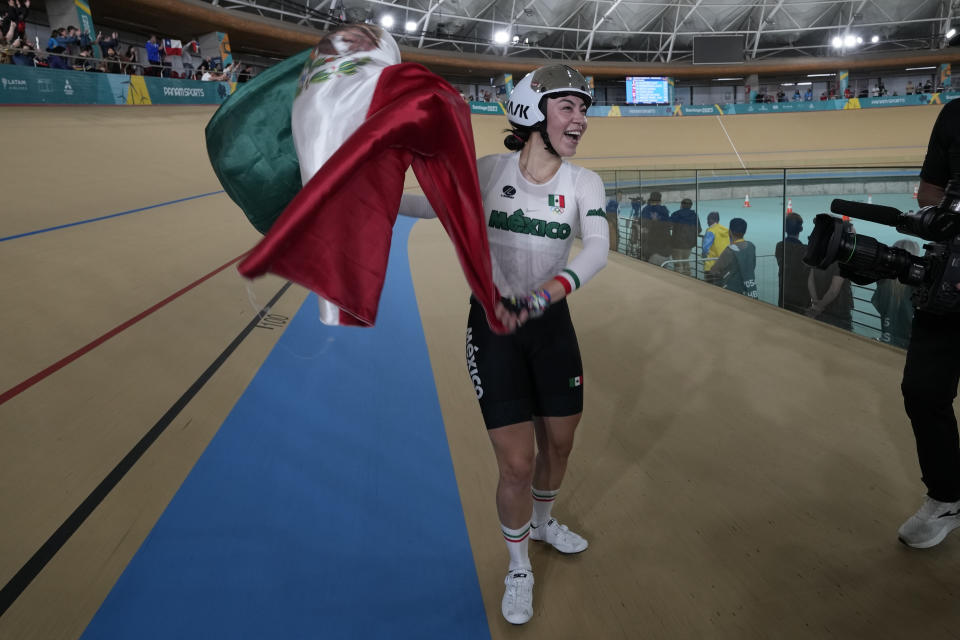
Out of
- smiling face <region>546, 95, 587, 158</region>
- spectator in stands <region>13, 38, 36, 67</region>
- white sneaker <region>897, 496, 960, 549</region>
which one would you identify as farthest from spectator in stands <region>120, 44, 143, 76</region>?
white sneaker <region>897, 496, 960, 549</region>

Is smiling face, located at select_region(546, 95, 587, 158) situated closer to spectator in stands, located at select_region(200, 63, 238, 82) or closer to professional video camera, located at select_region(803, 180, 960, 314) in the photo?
professional video camera, located at select_region(803, 180, 960, 314)

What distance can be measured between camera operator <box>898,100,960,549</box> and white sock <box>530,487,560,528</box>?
3.66ft

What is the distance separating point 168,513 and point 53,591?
16.9 inches

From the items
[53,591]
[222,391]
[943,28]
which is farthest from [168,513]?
[943,28]

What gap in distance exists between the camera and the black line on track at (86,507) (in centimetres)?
174

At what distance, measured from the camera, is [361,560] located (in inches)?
76.3

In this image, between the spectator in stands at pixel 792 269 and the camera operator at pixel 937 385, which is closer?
the camera operator at pixel 937 385

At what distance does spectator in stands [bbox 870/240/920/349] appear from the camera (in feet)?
11.6

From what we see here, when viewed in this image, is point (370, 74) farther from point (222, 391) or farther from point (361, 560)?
point (222, 391)

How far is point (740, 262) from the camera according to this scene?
497cm

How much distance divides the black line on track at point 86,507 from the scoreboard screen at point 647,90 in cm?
2753

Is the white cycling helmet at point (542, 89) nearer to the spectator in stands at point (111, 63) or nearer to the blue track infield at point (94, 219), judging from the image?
the blue track infield at point (94, 219)

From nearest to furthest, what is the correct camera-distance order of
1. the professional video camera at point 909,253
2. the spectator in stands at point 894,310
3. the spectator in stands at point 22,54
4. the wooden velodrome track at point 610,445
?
1. the professional video camera at point 909,253
2. the wooden velodrome track at point 610,445
3. the spectator in stands at point 894,310
4. the spectator in stands at point 22,54

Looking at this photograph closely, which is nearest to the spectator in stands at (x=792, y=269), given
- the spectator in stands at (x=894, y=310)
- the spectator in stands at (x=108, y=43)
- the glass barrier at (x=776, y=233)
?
the glass barrier at (x=776, y=233)
